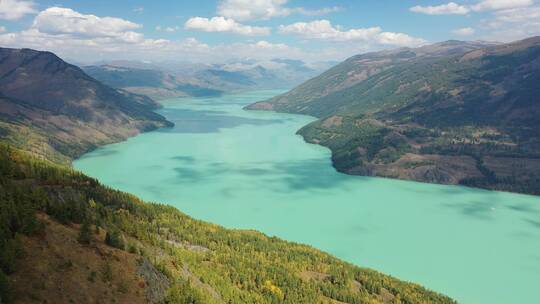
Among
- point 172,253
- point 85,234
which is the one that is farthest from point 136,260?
point 172,253

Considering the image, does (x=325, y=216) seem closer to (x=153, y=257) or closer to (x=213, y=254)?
(x=213, y=254)

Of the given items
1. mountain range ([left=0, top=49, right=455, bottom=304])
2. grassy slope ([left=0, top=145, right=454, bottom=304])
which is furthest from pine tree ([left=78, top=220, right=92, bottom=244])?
grassy slope ([left=0, top=145, right=454, bottom=304])

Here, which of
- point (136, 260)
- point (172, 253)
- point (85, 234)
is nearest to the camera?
point (85, 234)

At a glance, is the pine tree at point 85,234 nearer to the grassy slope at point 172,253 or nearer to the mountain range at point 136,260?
the mountain range at point 136,260

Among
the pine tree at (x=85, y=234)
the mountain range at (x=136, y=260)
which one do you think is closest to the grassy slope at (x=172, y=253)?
the mountain range at (x=136, y=260)

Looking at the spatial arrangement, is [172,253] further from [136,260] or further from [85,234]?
[85,234]

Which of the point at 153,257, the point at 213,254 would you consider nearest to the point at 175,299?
the point at 153,257

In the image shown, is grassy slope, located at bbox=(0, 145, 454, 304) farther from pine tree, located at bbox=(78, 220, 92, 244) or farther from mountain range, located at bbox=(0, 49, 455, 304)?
pine tree, located at bbox=(78, 220, 92, 244)

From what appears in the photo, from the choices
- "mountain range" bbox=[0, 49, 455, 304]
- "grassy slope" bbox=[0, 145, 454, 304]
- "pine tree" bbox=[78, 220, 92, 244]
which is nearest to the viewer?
"mountain range" bbox=[0, 49, 455, 304]

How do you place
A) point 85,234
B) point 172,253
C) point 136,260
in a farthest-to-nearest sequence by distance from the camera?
point 172,253 < point 136,260 < point 85,234
